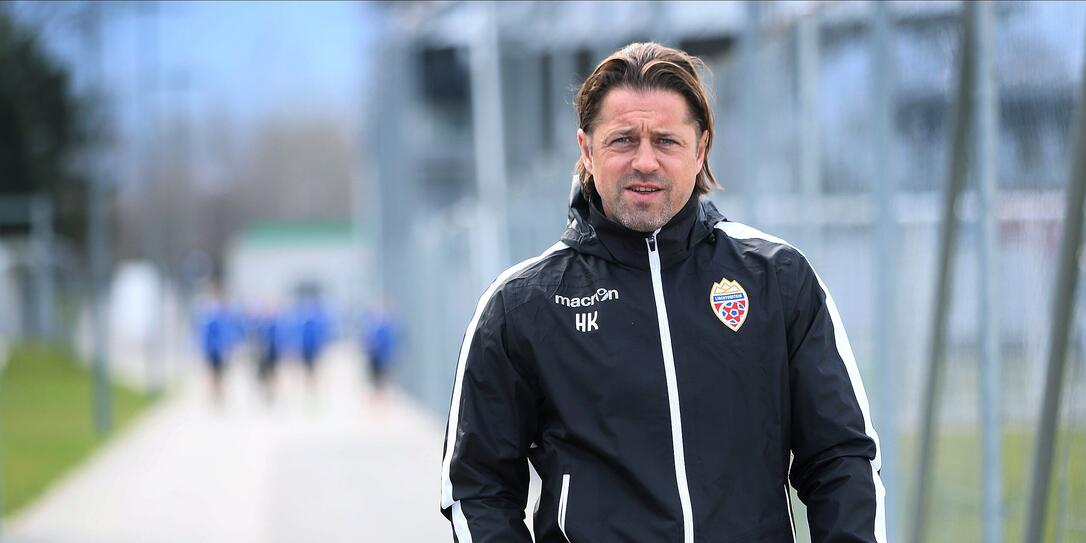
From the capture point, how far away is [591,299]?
127 inches

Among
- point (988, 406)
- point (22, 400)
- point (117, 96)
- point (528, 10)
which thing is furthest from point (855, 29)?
point (117, 96)

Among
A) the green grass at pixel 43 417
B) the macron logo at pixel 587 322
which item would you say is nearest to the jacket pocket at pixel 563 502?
the macron logo at pixel 587 322

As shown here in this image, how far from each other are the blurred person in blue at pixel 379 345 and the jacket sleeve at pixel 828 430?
870 inches

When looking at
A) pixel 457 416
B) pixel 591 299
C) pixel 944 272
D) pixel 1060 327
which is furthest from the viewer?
pixel 944 272

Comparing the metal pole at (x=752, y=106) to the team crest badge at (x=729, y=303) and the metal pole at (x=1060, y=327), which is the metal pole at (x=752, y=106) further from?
the team crest badge at (x=729, y=303)

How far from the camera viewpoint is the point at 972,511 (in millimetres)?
6207

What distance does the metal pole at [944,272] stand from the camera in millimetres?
5945

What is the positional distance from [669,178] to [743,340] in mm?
343

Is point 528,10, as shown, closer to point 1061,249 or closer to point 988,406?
point 988,406

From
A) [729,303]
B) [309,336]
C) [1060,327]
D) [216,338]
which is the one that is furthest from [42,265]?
[729,303]

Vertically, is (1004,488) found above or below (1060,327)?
below

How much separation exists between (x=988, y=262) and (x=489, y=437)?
3208mm

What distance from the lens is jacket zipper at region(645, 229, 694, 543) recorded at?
10.1 feet

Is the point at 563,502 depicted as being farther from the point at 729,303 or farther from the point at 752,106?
the point at 752,106
